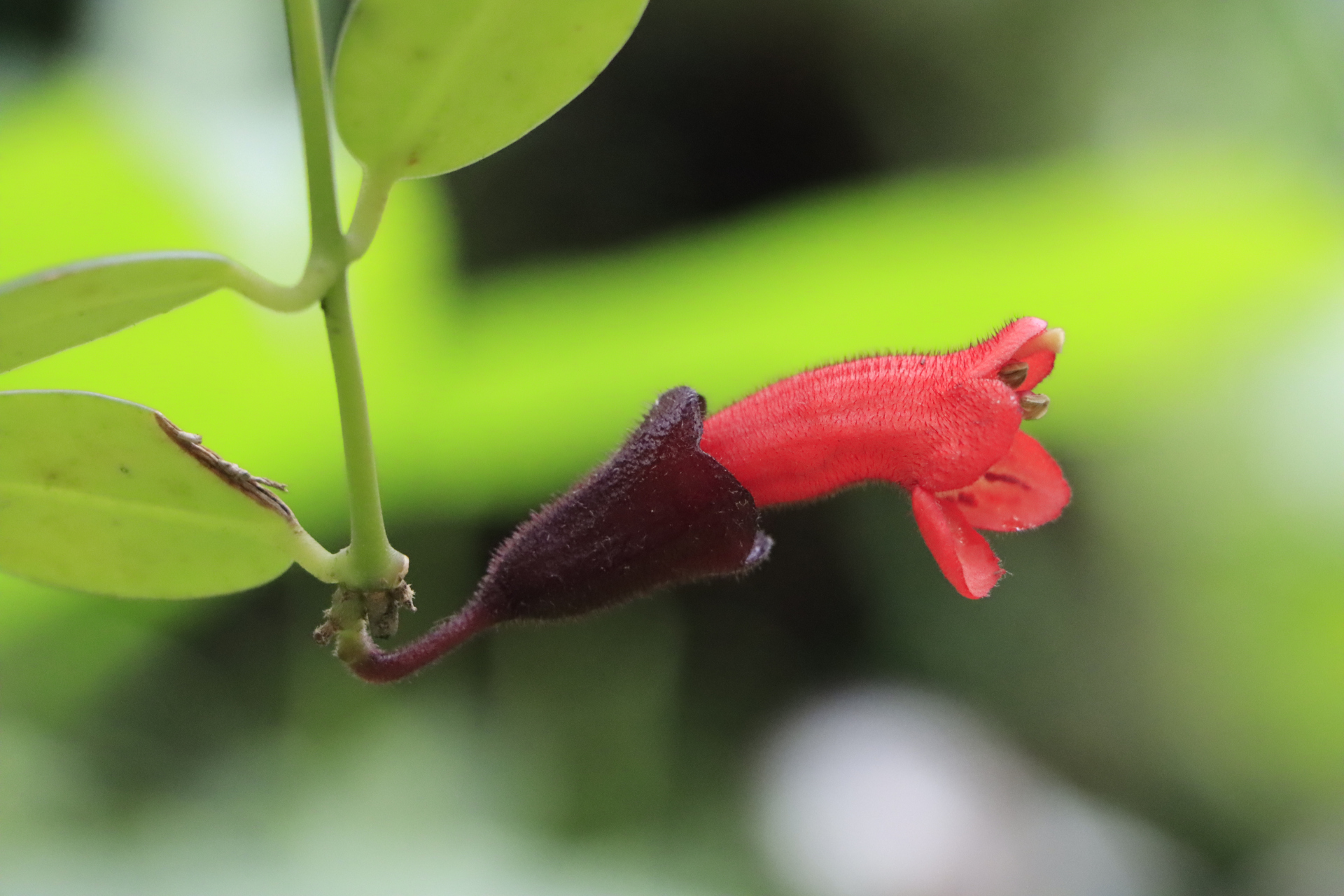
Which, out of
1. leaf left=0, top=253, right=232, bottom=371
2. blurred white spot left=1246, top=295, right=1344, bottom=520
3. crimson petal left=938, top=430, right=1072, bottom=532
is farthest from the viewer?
blurred white spot left=1246, top=295, right=1344, bottom=520

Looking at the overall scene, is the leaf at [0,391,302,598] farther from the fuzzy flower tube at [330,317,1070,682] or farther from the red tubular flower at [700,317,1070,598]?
the red tubular flower at [700,317,1070,598]

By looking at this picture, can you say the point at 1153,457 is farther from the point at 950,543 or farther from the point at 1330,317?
the point at 950,543

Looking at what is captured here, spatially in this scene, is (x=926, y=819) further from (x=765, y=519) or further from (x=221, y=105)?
(x=221, y=105)

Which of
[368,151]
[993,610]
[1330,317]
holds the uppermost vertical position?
[368,151]

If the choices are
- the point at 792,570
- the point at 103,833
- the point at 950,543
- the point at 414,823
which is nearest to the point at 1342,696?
the point at 792,570

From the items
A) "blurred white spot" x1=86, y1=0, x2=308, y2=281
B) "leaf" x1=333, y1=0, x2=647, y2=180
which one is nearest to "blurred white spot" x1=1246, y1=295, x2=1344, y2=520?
"blurred white spot" x1=86, y1=0, x2=308, y2=281

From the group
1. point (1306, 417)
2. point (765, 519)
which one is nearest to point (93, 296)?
point (765, 519)
